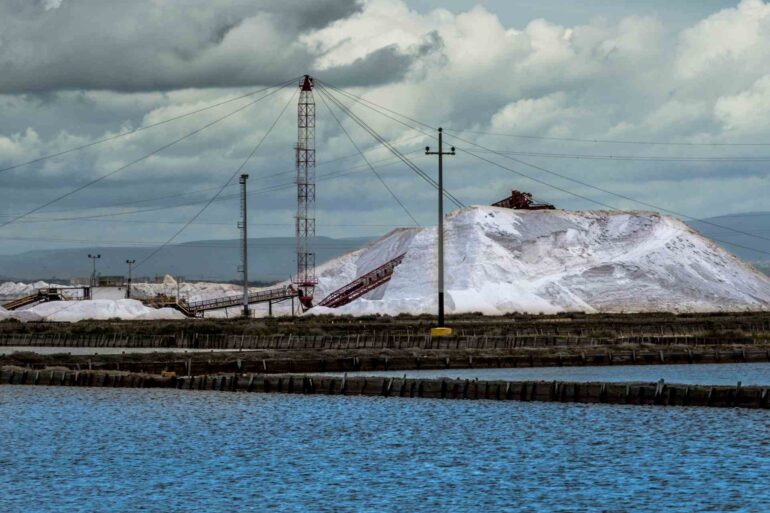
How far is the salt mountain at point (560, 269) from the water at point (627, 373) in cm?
4795

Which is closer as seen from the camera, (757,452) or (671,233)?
(757,452)

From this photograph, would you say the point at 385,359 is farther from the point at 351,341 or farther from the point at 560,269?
the point at 560,269

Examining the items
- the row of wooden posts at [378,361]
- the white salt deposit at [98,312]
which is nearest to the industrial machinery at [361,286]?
the white salt deposit at [98,312]

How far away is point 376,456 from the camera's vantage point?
109 feet

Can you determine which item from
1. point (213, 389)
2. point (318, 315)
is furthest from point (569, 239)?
point (213, 389)

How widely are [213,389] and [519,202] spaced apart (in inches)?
3670

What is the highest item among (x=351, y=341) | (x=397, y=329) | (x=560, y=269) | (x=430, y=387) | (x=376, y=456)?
(x=560, y=269)

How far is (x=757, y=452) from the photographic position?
32312 millimetres

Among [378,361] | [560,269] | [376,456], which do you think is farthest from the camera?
[560,269]

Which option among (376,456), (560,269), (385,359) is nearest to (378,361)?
(385,359)

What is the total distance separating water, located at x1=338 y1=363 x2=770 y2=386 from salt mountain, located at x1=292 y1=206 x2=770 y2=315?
47955 millimetres

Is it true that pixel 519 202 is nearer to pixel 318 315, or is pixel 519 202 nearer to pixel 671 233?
pixel 671 233

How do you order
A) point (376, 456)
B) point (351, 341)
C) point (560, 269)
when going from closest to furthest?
point (376, 456) → point (351, 341) → point (560, 269)

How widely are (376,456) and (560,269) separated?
93.2 meters
